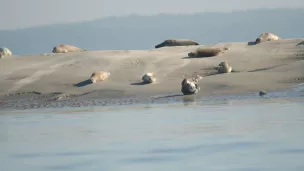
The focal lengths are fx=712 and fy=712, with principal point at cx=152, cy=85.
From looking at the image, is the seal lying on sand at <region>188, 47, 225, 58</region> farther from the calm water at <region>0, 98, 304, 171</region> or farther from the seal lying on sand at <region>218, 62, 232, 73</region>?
the calm water at <region>0, 98, 304, 171</region>

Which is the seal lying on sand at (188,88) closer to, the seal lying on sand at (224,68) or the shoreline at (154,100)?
the shoreline at (154,100)

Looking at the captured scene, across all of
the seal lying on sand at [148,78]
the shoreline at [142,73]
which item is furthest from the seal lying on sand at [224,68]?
the seal lying on sand at [148,78]

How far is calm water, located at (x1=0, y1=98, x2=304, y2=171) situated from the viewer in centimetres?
629

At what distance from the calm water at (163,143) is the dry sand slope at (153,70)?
8504 millimetres

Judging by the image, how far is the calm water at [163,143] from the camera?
6285mm

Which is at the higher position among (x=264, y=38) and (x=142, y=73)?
(x=264, y=38)

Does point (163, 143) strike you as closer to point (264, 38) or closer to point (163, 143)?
A: point (163, 143)

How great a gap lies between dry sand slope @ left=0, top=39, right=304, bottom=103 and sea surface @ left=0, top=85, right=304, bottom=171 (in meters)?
8.44

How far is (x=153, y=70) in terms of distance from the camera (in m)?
24.3

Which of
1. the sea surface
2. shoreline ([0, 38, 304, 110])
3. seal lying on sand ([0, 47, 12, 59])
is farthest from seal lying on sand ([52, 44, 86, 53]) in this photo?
the sea surface

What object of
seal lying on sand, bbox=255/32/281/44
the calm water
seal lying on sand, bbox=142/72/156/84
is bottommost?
the calm water

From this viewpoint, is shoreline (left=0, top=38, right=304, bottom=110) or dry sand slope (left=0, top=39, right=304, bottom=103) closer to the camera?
shoreline (left=0, top=38, right=304, bottom=110)

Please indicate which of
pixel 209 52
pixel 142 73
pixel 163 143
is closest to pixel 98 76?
pixel 142 73

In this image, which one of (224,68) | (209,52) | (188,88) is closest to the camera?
(188,88)
